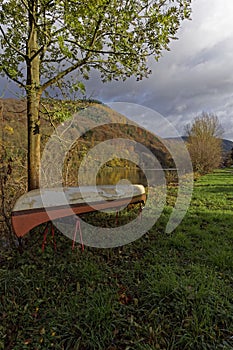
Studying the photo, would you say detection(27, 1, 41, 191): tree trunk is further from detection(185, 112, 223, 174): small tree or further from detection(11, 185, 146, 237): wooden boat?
detection(185, 112, 223, 174): small tree

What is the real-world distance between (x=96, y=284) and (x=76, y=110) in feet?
11.0

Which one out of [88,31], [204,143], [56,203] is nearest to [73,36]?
[88,31]

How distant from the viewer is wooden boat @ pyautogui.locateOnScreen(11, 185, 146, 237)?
3.85 m

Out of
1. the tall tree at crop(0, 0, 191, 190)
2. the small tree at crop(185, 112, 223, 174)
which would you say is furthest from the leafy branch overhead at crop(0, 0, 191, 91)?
the small tree at crop(185, 112, 223, 174)

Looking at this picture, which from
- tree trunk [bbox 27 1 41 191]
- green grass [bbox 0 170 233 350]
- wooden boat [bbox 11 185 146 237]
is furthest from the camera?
tree trunk [bbox 27 1 41 191]

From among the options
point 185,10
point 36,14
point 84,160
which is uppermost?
point 185,10

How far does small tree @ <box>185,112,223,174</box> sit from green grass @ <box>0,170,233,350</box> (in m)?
23.6

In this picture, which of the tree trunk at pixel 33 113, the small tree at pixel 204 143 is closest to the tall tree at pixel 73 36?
the tree trunk at pixel 33 113

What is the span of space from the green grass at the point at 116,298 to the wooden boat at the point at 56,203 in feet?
1.69

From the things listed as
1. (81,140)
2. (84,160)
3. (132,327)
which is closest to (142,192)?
(84,160)

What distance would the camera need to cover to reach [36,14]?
13.4 ft

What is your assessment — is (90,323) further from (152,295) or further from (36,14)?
(36,14)

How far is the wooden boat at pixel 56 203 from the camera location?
12.6ft

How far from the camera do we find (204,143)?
28.7 meters
